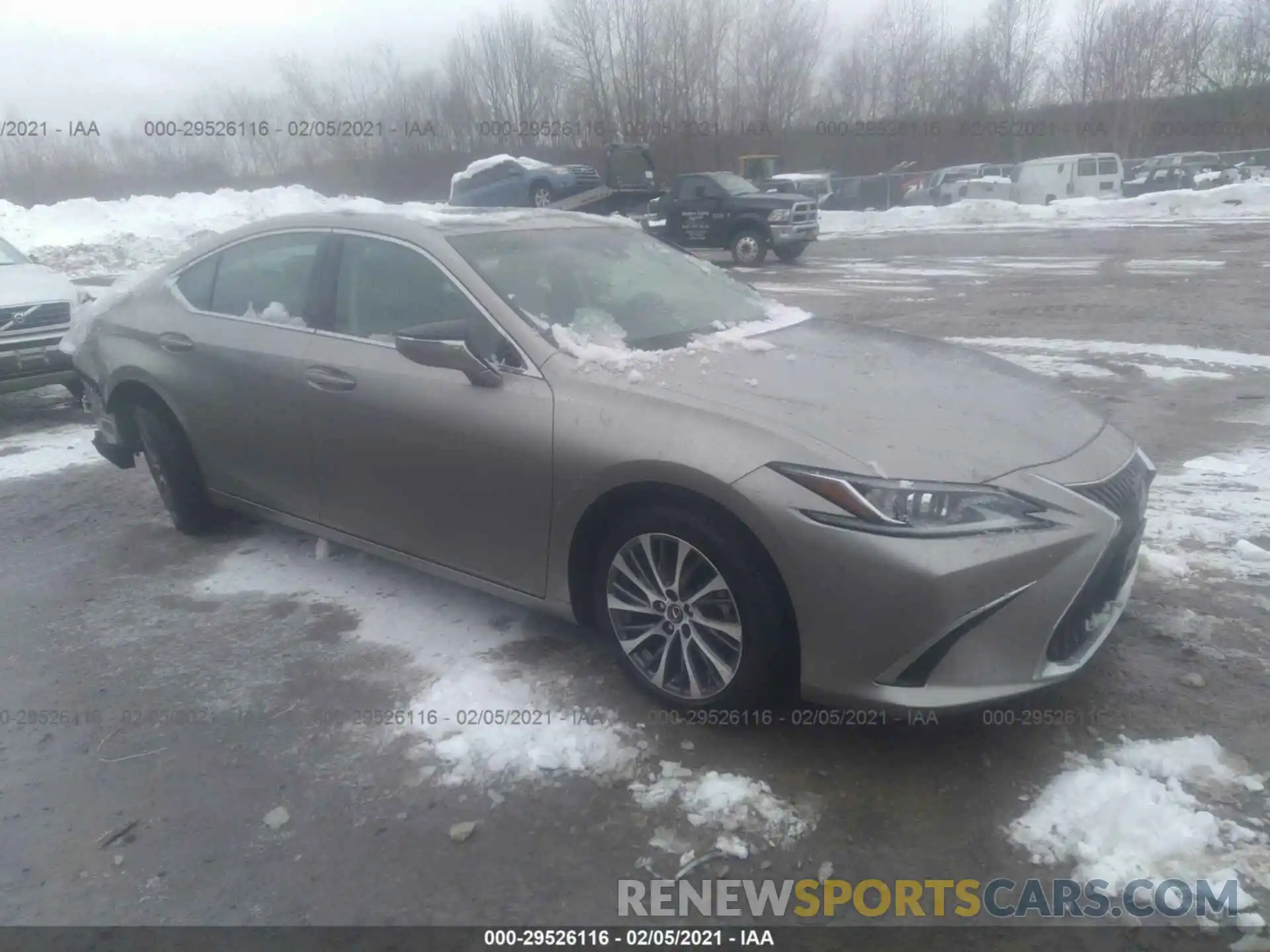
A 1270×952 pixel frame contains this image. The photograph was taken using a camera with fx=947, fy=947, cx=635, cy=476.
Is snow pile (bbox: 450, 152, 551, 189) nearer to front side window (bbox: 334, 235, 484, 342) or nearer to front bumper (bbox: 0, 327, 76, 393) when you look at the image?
front bumper (bbox: 0, 327, 76, 393)

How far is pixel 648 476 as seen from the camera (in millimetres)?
3014

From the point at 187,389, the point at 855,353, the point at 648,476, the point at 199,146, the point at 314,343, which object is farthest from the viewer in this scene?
the point at 199,146

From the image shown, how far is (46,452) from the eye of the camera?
699 cm

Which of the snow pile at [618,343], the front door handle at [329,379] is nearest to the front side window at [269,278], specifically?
the front door handle at [329,379]

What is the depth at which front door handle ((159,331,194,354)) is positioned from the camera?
4.57m

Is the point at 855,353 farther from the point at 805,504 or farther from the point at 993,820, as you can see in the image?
the point at 993,820

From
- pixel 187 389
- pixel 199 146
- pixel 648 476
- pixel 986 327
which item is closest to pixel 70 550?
pixel 187 389

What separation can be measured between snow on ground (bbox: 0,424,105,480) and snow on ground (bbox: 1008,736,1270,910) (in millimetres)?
6482

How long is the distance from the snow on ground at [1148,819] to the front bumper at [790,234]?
16194mm

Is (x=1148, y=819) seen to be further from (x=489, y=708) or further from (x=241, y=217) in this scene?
(x=241, y=217)

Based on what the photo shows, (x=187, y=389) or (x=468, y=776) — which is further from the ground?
(x=187, y=389)

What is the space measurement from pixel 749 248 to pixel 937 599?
1681cm

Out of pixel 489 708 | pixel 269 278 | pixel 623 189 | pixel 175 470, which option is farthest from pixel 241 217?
pixel 489 708

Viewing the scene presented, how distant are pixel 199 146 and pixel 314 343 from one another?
1341 inches
